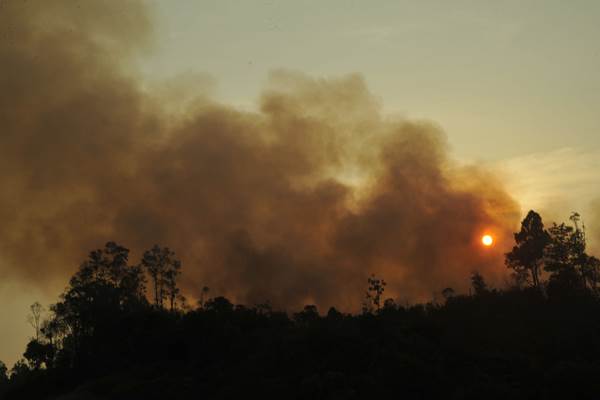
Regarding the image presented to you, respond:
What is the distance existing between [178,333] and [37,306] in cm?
6137

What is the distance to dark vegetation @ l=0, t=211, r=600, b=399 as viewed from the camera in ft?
220

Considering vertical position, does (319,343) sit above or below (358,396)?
above

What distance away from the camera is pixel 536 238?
122m

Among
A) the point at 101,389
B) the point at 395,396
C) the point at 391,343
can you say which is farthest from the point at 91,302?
the point at 395,396

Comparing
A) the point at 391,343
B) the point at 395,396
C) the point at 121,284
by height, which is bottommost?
the point at 395,396

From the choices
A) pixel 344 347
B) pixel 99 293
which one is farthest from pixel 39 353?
pixel 344 347

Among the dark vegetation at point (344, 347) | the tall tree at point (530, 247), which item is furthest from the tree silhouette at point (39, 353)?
the tall tree at point (530, 247)

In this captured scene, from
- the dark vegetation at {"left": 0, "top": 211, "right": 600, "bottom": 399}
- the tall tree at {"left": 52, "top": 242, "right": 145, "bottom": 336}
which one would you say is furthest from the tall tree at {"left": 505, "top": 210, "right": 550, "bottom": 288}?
the tall tree at {"left": 52, "top": 242, "right": 145, "bottom": 336}

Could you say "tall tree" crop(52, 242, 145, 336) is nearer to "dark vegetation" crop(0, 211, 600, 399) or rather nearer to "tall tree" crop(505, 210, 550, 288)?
"dark vegetation" crop(0, 211, 600, 399)

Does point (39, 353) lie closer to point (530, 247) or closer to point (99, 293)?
point (99, 293)

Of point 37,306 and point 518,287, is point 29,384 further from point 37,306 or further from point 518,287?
point 518,287

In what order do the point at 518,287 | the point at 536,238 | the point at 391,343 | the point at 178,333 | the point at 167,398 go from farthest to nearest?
1. the point at 536,238
2. the point at 518,287
3. the point at 178,333
4. the point at 391,343
5. the point at 167,398

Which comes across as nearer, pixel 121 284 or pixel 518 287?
pixel 518 287

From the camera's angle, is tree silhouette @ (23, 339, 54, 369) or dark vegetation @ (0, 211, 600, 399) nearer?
dark vegetation @ (0, 211, 600, 399)
